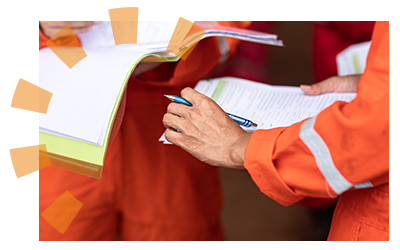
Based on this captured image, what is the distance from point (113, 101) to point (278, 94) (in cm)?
45

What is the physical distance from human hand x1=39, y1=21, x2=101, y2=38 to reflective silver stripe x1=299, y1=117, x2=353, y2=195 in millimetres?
595

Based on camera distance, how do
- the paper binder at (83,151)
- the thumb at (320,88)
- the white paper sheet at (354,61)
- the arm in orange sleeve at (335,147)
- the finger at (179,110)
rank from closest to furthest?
the arm in orange sleeve at (335,147) → the paper binder at (83,151) → the finger at (179,110) → the thumb at (320,88) → the white paper sheet at (354,61)

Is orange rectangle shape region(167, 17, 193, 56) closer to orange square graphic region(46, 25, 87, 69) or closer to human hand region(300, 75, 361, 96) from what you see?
orange square graphic region(46, 25, 87, 69)

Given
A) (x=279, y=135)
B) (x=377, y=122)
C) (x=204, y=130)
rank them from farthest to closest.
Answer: (x=204, y=130), (x=279, y=135), (x=377, y=122)

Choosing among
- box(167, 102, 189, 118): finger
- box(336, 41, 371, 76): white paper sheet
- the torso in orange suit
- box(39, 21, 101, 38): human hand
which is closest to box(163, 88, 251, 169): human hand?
box(167, 102, 189, 118): finger

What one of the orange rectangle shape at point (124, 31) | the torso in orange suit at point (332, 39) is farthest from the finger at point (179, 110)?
the torso in orange suit at point (332, 39)

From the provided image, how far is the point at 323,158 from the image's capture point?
449 mm

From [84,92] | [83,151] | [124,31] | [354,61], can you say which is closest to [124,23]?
[124,31]

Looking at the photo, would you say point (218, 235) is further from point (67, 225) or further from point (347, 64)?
point (347, 64)

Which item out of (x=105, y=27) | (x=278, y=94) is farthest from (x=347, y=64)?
(x=105, y=27)

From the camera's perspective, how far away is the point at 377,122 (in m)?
0.40

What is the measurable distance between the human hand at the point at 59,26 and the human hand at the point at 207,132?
33cm

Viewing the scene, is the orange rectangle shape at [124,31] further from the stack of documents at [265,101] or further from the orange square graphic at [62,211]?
the orange square graphic at [62,211]

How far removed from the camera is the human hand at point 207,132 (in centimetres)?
57
